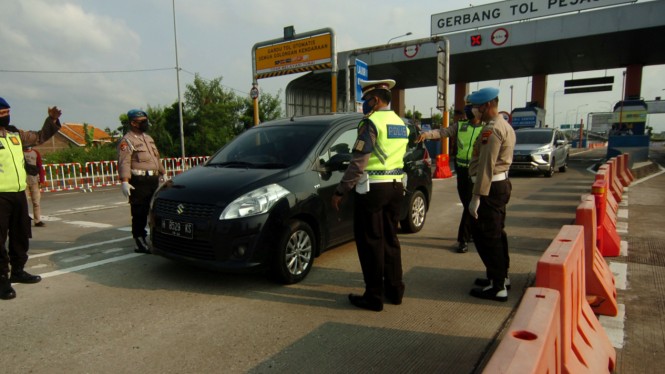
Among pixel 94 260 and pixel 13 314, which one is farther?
pixel 94 260

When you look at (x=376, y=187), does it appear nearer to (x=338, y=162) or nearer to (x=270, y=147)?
(x=338, y=162)

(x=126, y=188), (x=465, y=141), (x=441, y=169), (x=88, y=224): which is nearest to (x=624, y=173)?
(x=441, y=169)

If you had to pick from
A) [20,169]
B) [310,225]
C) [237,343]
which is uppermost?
[20,169]

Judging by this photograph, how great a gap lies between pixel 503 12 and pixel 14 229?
27.0 m

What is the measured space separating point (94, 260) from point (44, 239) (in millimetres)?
1942

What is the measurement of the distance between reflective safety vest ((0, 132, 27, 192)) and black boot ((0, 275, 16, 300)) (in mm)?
855

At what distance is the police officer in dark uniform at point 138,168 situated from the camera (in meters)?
5.30

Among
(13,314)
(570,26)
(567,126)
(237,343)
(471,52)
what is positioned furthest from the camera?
(567,126)

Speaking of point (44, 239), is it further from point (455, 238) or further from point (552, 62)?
point (552, 62)

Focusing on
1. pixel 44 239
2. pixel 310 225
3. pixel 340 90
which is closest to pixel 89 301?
pixel 310 225

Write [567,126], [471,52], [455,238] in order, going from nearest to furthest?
[455,238] < [471,52] < [567,126]

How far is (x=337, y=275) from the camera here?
15.0 feet

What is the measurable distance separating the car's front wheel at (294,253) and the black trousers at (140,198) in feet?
7.52

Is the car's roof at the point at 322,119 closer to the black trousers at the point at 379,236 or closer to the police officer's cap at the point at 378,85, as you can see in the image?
the police officer's cap at the point at 378,85
